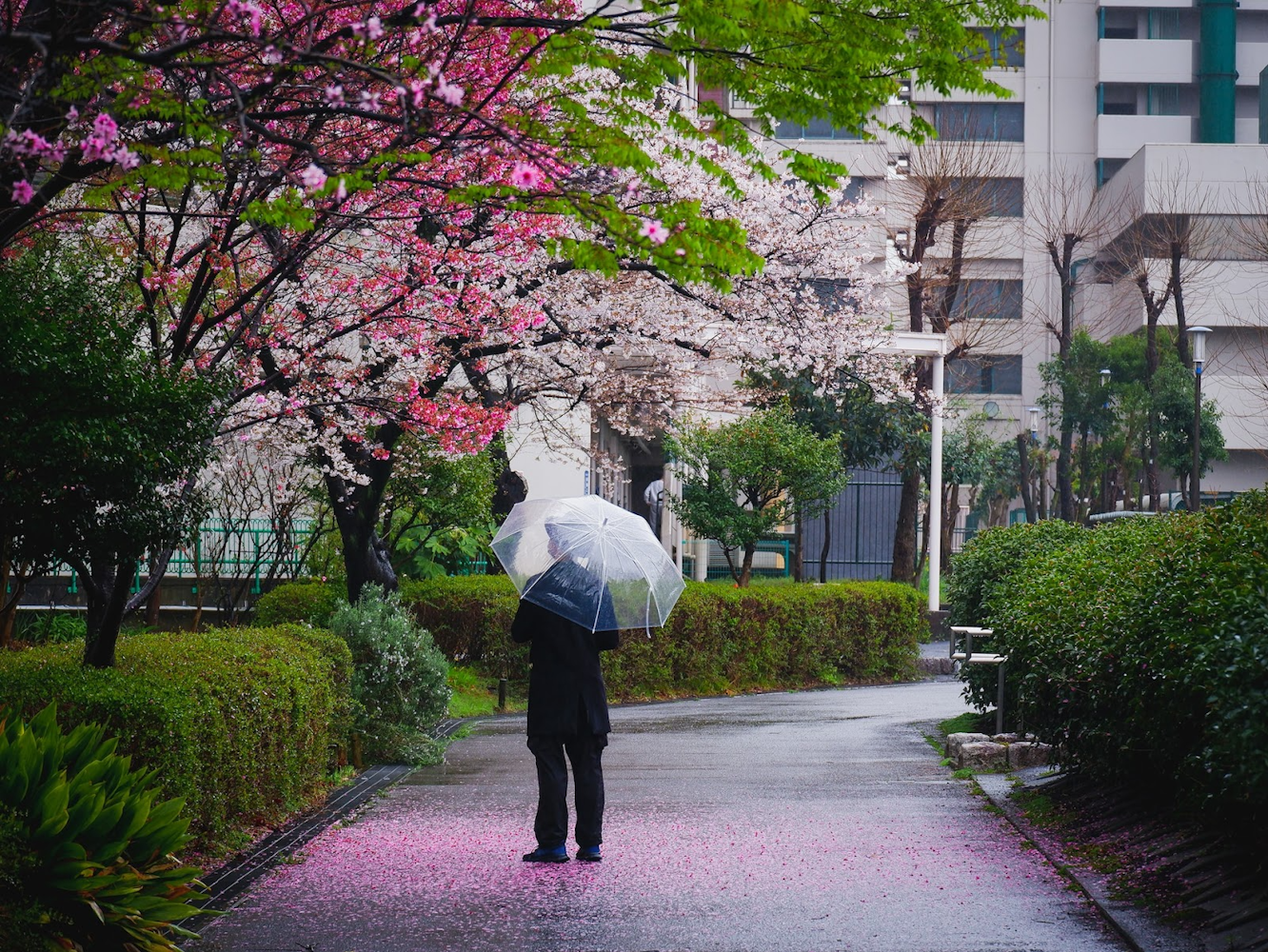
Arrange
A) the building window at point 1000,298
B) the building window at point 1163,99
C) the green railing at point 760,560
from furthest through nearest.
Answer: the building window at point 1163,99 → the building window at point 1000,298 → the green railing at point 760,560

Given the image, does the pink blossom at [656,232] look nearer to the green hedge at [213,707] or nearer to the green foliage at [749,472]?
the green hedge at [213,707]

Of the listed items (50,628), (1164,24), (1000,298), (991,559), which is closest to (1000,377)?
(1000,298)

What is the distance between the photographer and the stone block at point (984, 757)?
11.4 m

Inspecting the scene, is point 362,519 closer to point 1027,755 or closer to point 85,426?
point 1027,755

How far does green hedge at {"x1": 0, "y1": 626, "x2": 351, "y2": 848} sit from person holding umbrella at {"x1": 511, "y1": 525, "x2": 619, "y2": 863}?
5.51ft

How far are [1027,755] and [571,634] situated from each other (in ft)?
16.5

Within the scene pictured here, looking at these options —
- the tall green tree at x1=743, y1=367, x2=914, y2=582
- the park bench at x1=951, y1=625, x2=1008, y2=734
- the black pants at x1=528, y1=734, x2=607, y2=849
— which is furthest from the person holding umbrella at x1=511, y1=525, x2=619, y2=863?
the tall green tree at x1=743, y1=367, x2=914, y2=582

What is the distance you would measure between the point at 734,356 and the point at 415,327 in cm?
693

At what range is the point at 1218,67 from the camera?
49906 mm

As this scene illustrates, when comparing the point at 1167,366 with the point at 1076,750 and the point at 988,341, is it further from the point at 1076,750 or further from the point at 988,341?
the point at 1076,750

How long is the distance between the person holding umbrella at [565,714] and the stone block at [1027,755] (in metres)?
4.62

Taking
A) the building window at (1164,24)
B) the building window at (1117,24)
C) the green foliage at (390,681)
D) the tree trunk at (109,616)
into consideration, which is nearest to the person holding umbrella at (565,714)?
the tree trunk at (109,616)

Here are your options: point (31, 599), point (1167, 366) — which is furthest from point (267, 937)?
point (1167, 366)

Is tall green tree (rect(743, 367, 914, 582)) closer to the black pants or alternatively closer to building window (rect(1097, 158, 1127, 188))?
the black pants
